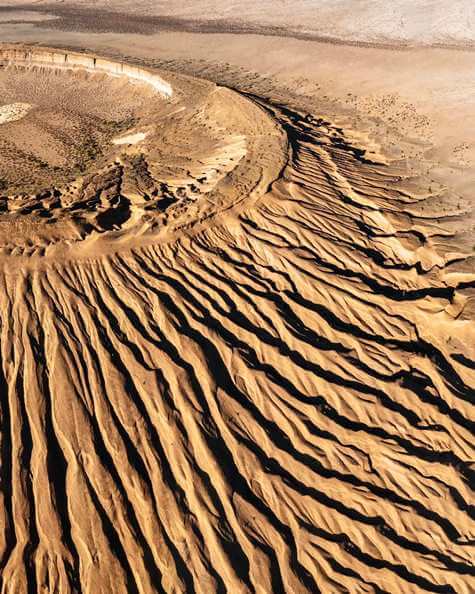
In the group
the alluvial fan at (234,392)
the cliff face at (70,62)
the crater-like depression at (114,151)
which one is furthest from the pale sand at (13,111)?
the alluvial fan at (234,392)

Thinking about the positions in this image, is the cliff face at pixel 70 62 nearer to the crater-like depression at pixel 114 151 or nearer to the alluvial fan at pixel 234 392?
the crater-like depression at pixel 114 151

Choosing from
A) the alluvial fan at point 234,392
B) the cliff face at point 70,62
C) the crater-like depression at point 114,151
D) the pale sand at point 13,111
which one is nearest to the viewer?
the alluvial fan at point 234,392

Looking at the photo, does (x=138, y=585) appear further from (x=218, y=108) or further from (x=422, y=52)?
(x=422, y=52)

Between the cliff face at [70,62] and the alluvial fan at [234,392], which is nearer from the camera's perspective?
the alluvial fan at [234,392]

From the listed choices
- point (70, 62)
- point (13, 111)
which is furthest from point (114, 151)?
point (70, 62)

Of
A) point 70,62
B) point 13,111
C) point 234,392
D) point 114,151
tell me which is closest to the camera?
point 234,392

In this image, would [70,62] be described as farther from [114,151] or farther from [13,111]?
[114,151]
